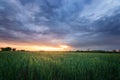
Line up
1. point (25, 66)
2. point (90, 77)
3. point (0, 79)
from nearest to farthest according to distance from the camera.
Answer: point (0, 79) → point (90, 77) → point (25, 66)

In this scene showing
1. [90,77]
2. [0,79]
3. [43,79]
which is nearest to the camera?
[0,79]

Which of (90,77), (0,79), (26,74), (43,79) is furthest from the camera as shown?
(90,77)

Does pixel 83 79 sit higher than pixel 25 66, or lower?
lower

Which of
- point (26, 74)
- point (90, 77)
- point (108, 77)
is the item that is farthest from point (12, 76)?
point (108, 77)

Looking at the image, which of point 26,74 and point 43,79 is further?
point 26,74

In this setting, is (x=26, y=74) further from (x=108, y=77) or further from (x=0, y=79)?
(x=108, y=77)

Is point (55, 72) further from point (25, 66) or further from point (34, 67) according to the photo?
point (25, 66)

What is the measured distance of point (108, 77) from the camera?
5.02m

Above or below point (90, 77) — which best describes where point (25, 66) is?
above

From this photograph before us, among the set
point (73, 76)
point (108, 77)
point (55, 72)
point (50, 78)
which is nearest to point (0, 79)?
point (50, 78)

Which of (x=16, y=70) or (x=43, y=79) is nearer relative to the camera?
(x=43, y=79)

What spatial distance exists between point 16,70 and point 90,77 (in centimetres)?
257

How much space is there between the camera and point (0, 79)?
3.68m

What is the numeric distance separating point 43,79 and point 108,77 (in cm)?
245
